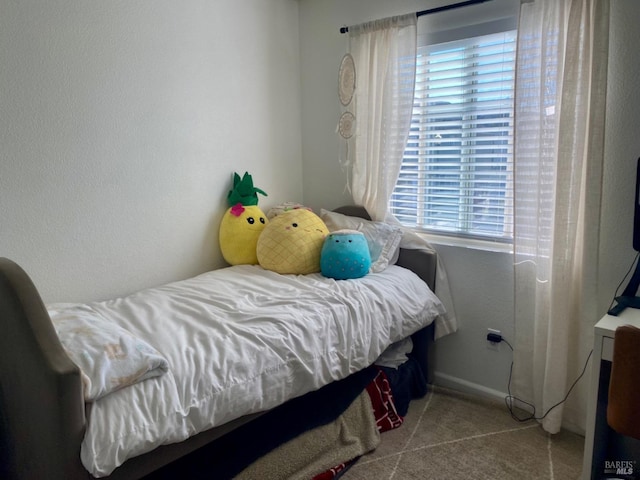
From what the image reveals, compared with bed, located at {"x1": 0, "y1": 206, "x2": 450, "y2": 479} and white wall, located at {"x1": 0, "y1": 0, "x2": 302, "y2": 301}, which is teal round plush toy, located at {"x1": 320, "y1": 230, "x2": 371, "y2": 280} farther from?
white wall, located at {"x1": 0, "y1": 0, "x2": 302, "y2": 301}

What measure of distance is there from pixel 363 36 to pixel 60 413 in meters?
2.39

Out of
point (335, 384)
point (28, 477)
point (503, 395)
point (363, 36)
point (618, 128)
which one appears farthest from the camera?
point (363, 36)

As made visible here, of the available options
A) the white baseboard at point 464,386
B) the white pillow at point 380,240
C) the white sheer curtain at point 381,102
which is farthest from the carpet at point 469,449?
the white sheer curtain at point 381,102

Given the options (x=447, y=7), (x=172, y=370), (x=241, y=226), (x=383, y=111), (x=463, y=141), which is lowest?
(x=172, y=370)

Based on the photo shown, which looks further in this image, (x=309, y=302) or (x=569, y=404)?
(x=569, y=404)

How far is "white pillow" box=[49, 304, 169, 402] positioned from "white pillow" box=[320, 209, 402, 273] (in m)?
1.34

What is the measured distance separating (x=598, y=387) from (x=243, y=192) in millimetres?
1968

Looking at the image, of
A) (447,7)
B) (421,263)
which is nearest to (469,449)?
(421,263)

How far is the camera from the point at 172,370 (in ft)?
4.77

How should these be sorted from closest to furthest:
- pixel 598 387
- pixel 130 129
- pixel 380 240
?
pixel 598 387, pixel 130 129, pixel 380 240

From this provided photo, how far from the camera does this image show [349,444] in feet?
6.51

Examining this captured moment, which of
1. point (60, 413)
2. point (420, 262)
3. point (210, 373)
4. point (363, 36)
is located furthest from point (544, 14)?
point (60, 413)

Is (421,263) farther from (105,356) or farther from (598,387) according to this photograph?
(105,356)

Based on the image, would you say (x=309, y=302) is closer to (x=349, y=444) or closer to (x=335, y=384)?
(x=335, y=384)
